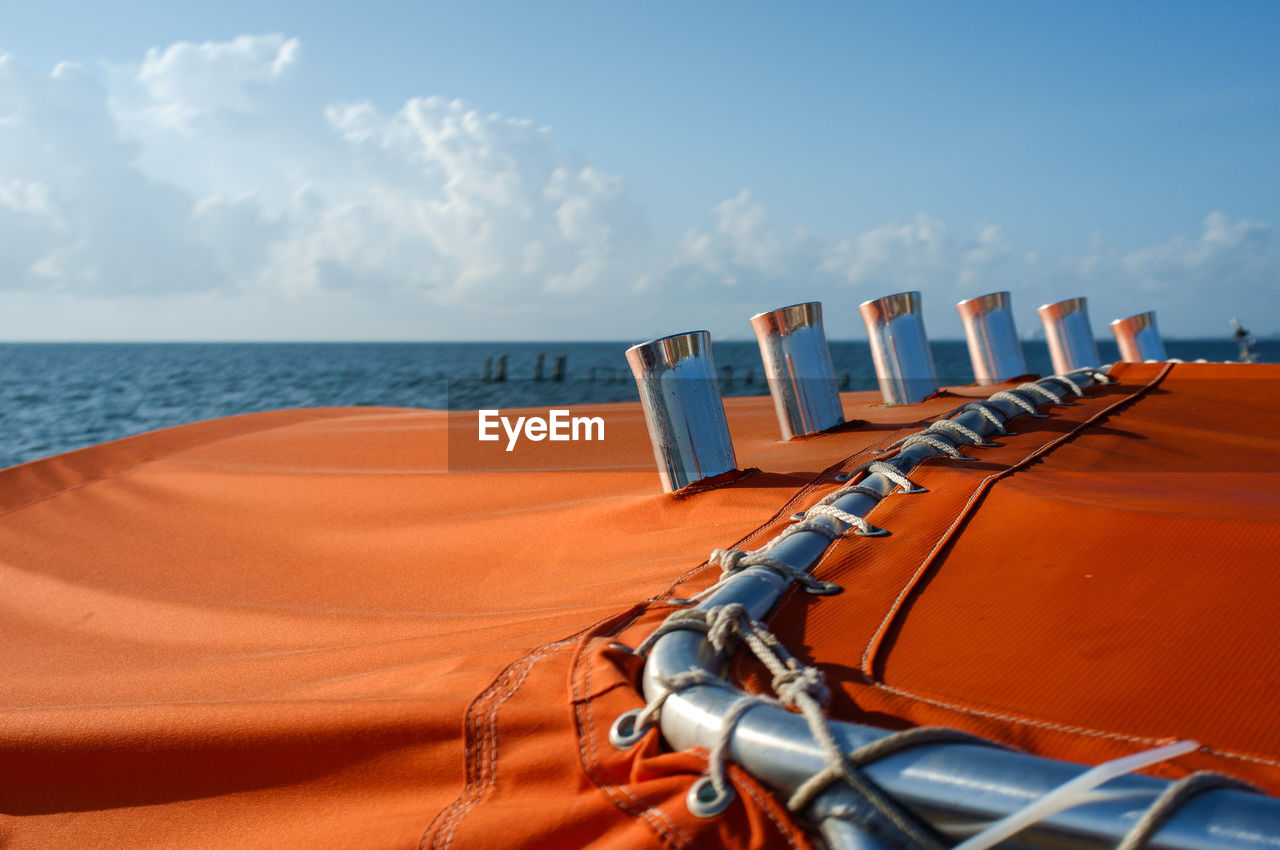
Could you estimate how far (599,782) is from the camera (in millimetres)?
933

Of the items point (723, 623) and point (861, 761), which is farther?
point (723, 623)

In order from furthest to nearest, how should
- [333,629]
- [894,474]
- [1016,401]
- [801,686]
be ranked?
1. [1016,401]
2. [333,629]
3. [894,474]
4. [801,686]

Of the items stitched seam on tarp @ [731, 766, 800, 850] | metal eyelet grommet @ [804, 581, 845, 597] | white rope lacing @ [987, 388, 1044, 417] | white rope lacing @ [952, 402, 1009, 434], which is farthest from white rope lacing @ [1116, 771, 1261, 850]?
white rope lacing @ [987, 388, 1044, 417]

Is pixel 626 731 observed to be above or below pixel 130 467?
below

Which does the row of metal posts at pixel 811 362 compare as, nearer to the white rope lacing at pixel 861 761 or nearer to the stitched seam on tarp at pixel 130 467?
the white rope lacing at pixel 861 761

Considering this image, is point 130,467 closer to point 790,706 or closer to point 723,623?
point 723,623

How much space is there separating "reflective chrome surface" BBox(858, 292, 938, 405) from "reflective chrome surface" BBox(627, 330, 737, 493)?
1942 millimetres

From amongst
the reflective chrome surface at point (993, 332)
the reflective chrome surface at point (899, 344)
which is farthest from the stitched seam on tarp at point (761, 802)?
the reflective chrome surface at point (993, 332)

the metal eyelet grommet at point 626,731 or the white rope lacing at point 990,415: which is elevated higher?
the white rope lacing at point 990,415

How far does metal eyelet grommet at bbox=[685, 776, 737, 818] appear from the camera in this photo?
0.82 m

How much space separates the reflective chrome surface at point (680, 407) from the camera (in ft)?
7.46

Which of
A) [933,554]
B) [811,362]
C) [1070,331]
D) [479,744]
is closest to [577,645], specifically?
[479,744]

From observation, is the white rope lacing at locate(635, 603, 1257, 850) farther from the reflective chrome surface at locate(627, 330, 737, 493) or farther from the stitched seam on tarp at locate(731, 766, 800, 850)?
the reflective chrome surface at locate(627, 330, 737, 493)

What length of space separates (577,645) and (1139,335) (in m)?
5.74
